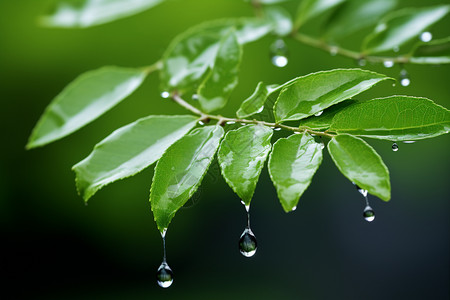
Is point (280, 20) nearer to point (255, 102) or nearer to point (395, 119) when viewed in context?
point (255, 102)

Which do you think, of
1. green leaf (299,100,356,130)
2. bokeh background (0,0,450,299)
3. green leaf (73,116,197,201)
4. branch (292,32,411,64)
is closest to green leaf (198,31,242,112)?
green leaf (73,116,197,201)

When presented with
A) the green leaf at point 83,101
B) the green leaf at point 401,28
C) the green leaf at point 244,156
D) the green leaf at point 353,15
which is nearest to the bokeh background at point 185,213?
the green leaf at point 353,15

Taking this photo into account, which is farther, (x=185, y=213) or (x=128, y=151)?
(x=185, y=213)

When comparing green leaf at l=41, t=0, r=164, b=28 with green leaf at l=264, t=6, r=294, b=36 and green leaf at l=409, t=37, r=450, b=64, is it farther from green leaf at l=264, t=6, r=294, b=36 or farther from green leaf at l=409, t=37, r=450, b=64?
green leaf at l=409, t=37, r=450, b=64

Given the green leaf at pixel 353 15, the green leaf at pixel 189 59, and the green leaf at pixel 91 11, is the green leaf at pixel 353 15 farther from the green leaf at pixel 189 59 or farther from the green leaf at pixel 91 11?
the green leaf at pixel 91 11

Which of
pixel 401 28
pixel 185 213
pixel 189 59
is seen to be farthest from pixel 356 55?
pixel 185 213
